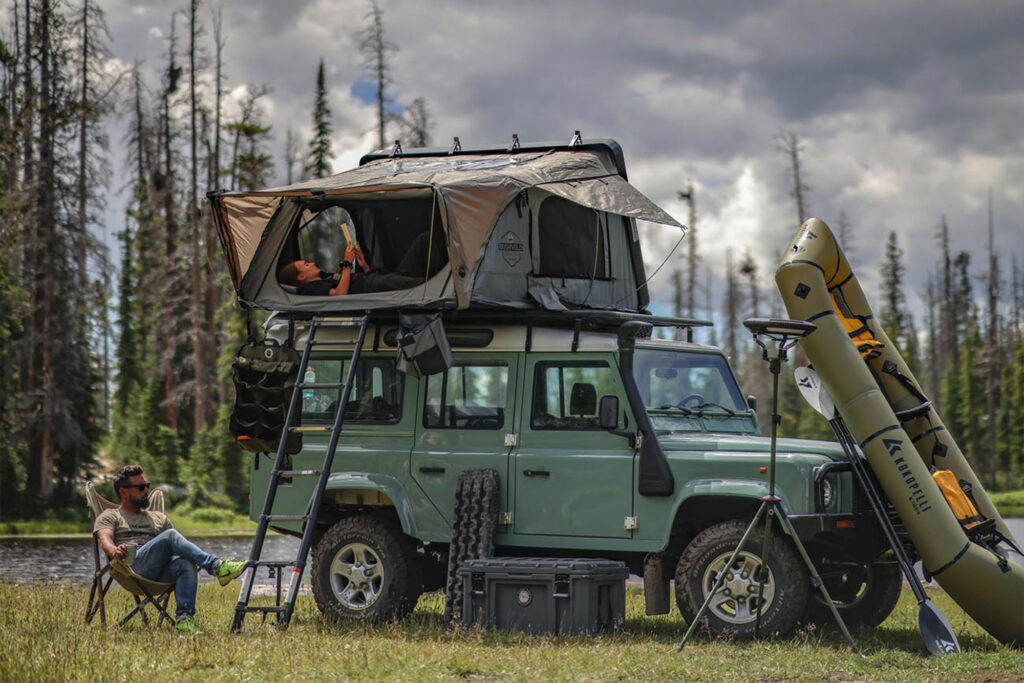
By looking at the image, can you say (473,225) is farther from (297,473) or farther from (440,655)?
(440,655)

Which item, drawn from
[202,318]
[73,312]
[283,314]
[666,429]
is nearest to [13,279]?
[73,312]

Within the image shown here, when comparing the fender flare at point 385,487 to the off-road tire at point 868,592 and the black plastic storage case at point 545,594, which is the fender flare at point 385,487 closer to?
the black plastic storage case at point 545,594

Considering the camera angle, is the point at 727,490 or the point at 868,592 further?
the point at 868,592

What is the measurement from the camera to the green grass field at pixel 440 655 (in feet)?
28.6

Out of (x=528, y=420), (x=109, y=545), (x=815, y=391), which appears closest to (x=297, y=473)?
(x=109, y=545)

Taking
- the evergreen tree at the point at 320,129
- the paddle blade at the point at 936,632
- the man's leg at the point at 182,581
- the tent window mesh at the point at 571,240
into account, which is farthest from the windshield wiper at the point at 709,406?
the evergreen tree at the point at 320,129

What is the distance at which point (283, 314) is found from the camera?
43.8 feet

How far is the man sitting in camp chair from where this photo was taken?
443 inches

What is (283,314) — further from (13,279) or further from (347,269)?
(13,279)

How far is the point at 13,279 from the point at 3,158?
9.20 ft

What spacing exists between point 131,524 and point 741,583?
5.28 m

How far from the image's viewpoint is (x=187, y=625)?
436 inches

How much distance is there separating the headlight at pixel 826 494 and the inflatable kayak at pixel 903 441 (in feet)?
1.80

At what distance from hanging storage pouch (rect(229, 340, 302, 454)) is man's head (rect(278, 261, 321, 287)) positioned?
3.15 feet
